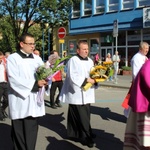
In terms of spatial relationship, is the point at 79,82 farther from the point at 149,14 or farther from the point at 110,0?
the point at 110,0

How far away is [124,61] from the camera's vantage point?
2642 cm

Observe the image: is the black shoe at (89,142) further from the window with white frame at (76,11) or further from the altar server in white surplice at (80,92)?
the window with white frame at (76,11)

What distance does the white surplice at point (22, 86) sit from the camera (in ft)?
14.6

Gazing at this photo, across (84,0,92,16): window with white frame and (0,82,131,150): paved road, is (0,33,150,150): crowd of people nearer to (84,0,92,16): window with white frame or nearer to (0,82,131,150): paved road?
(0,82,131,150): paved road

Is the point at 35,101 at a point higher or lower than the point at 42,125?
higher

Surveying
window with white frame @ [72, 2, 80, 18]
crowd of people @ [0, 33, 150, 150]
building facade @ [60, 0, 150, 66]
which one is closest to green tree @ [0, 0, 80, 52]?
building facade @ [60, 0, 150, 66]

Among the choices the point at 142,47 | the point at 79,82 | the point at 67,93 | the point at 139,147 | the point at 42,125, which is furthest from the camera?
the point at 42,125

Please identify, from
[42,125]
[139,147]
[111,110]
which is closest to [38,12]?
[111,110]

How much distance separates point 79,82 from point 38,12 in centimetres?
1812

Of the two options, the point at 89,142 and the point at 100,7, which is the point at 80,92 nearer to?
the point at 89,142

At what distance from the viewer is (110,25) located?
27.0 meters

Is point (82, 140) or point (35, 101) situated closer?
point (35, 101)

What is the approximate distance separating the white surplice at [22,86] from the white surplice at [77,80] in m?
1.29

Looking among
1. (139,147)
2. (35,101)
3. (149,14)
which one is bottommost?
(139,147)
